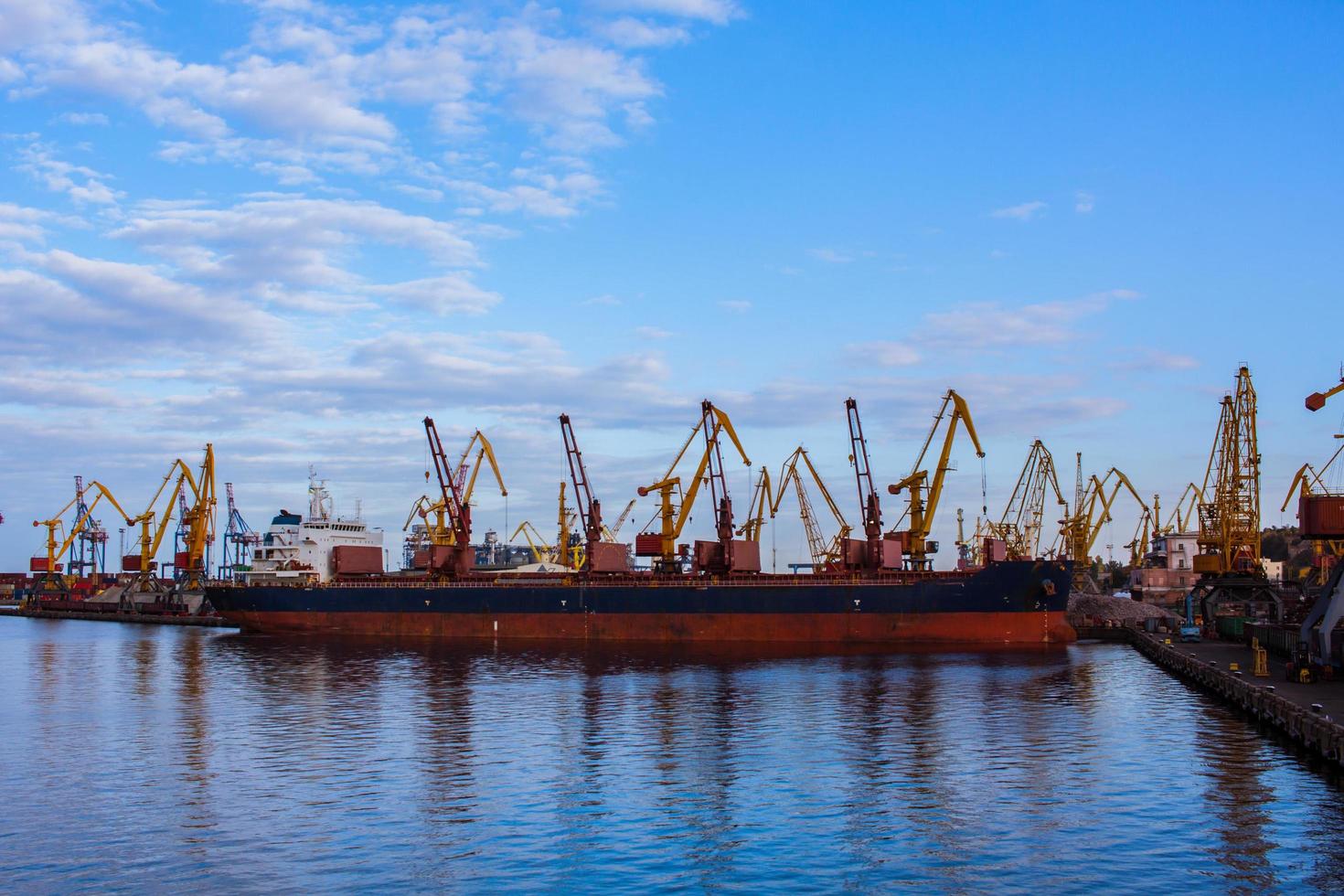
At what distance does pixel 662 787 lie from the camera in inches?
1173

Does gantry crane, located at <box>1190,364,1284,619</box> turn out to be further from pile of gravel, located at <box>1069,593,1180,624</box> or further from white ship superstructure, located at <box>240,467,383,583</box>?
white ship superstructure, located at <box>240,467,383,583</box>

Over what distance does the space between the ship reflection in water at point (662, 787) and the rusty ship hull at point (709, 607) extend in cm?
1477

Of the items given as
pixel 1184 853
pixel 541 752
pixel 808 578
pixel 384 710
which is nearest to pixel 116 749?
pixel 384 710

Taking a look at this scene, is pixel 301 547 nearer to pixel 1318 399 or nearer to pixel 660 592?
pixel 660 592

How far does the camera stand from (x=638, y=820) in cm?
2655

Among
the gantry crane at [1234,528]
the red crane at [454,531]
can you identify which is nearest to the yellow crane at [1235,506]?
the gantry crane at [1234,528]

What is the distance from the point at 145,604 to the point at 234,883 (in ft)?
412

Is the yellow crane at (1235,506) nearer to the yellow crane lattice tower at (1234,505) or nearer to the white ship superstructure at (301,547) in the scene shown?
the yellow crane lattice tower at (1234,505)

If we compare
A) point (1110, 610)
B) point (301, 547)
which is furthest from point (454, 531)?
point (1110, 610)

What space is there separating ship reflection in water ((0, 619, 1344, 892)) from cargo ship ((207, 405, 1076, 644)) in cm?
1507

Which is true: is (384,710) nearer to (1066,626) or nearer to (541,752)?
(541,752)

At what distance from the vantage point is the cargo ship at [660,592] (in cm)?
6869

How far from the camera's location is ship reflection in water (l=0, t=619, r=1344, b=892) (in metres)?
22.5

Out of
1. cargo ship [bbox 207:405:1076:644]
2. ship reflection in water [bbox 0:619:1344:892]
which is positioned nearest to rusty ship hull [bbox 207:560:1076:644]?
cargo ship [bbox 207:405:1076:644]
